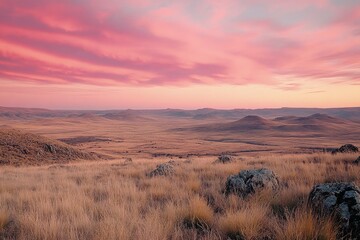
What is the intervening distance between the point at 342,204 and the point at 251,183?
264 centimetres

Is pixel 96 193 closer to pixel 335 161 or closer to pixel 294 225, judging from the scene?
pixel 294 225

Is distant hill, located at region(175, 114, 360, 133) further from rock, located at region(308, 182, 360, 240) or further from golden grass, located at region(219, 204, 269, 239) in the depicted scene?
golden grass, located at region(219, 204, 269, 239)

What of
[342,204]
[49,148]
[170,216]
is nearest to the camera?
[342,204]

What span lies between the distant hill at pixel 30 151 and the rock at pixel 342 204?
1087 inches

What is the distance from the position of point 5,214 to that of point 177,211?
327 cm

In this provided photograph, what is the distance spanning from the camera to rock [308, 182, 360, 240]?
4.22 m

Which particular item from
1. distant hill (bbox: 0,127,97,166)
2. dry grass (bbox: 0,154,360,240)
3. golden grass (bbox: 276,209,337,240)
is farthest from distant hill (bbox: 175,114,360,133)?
golden grass (bbox: 276,209,337,240)

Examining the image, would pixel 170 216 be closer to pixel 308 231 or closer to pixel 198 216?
pixel 198 216

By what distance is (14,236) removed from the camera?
484cm

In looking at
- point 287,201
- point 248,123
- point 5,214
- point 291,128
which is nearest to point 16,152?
point 5,214

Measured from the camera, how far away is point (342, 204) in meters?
4.55

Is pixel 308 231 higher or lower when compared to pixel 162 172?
higher

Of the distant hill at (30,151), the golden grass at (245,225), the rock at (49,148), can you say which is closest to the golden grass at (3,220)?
the golden grass at (245,225)

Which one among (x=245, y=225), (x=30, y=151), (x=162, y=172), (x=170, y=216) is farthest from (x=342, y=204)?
(x=30, y=151)
